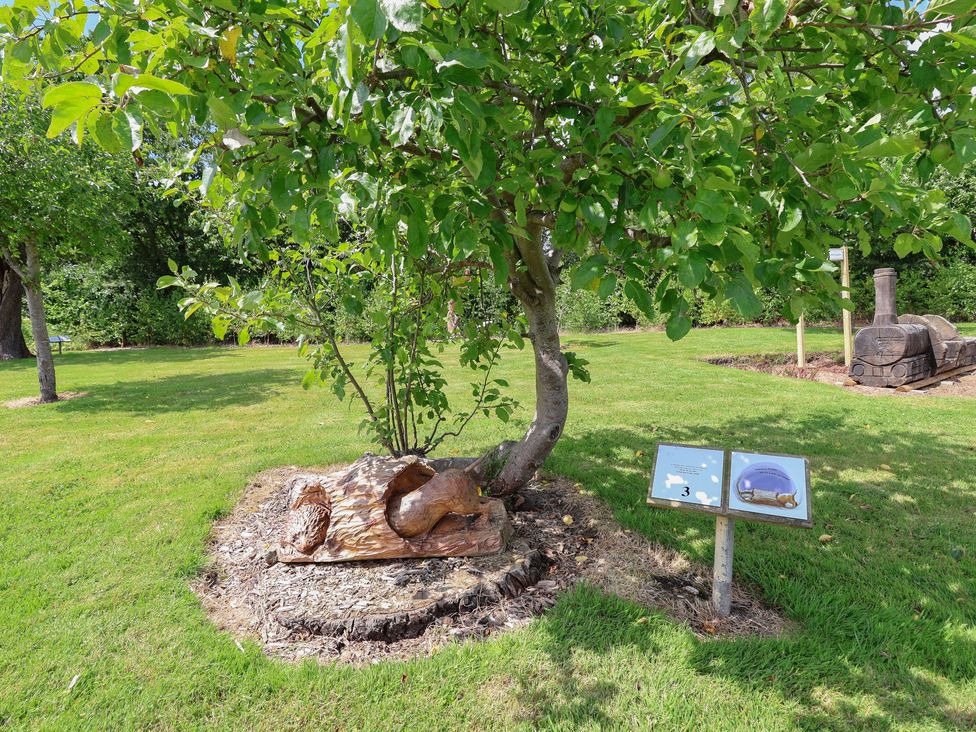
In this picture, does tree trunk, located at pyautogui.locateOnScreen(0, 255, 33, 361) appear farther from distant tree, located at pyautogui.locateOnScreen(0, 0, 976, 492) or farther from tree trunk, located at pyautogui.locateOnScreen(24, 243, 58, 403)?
distant tree, located at pyautogui.locateOnScreen(0, 0, 976, 492)

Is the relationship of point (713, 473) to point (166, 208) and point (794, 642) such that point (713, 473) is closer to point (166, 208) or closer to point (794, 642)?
point (794, 642)

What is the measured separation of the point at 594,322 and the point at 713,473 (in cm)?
1895

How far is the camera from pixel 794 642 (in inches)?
94.0

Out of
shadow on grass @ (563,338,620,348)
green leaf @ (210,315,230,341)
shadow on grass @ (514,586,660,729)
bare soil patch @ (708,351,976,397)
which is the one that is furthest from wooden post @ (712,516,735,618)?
shadow on grass @ (563,338,620,348)

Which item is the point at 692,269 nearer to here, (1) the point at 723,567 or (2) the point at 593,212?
(2) the point at 593,212

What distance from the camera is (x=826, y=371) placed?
31.1 feet

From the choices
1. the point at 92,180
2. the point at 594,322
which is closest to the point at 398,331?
the point at 92,180

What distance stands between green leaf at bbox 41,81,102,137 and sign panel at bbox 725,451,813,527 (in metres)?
2.69

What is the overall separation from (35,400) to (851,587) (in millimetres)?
11830

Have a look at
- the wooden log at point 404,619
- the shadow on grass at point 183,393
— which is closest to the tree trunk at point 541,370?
the wooden log at point 404,619

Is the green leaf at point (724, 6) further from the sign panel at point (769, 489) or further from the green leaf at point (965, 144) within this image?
the sign panel at point (769, 489)

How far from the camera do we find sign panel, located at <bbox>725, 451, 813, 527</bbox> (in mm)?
2266

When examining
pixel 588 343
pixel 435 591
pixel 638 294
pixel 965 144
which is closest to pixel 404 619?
pixel 435 591

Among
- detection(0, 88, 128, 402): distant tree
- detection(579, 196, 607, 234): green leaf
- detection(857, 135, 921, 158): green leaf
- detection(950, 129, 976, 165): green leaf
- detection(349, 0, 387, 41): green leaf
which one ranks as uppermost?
detection(0, 88, 128, 402): distant tree
